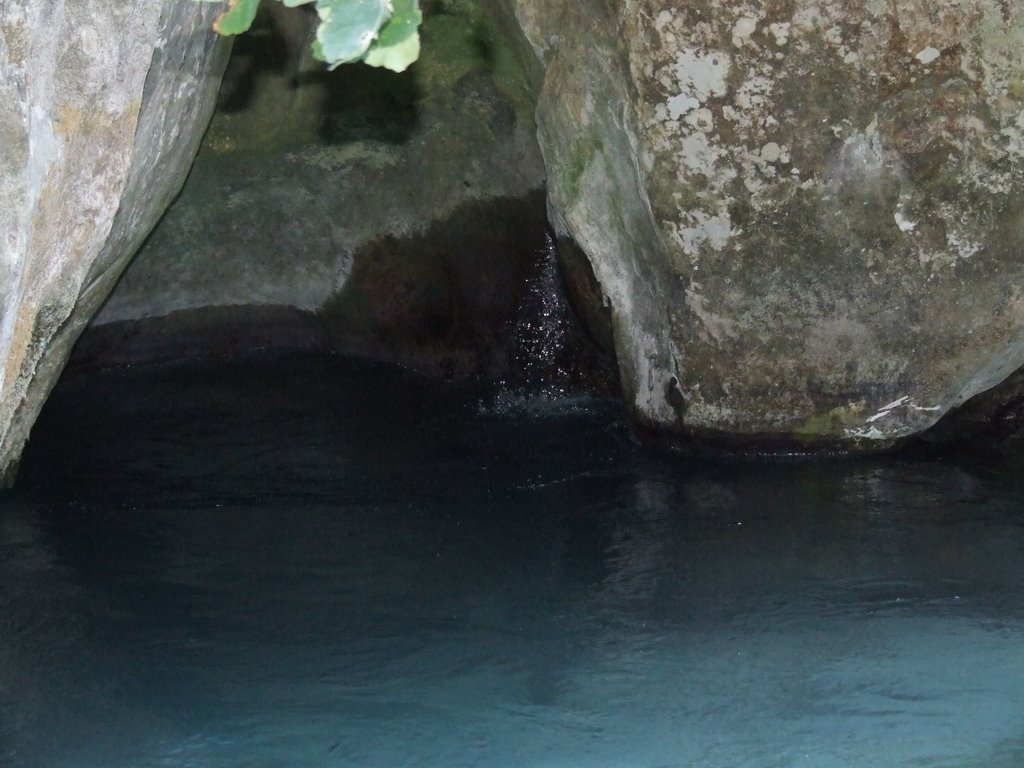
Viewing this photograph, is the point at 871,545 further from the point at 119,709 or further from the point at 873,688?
the point at 119,709

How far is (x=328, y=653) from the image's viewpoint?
424 centimetres

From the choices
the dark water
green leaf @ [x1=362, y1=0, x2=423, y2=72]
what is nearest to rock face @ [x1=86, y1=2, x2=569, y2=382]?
the dark water

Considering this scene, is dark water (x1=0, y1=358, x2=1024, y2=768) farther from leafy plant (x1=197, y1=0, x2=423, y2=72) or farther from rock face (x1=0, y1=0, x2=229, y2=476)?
leafy plant (x1=197, y1=0, x2=423, y2=72)

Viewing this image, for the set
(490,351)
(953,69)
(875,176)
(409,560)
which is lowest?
(409,560)

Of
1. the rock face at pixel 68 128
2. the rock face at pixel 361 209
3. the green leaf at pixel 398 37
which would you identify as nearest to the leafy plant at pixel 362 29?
the green leaf at pixel 398 37

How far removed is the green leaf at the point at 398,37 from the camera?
59.2 inches

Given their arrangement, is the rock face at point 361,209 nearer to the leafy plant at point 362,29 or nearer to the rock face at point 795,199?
the rock face at point 795,199

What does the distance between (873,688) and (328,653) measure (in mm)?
1903

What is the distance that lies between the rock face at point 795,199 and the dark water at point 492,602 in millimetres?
Result: 476

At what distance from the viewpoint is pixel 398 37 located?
1531 millimetres

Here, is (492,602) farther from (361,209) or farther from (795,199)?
(361,209)

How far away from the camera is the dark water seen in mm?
3688

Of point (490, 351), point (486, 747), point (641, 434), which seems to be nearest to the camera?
point (486, 747)

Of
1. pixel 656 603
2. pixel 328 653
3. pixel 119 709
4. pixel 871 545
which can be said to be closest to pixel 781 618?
pixel 656 603
